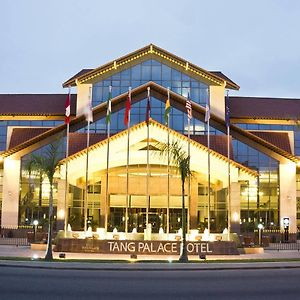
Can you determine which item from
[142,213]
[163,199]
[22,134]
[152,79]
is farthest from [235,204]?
[22,134]

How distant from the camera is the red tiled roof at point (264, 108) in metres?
58.8

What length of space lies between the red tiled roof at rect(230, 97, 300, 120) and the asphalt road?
123 feet

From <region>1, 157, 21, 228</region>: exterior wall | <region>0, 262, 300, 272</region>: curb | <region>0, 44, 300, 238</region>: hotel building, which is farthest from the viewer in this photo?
<region>1, 157, 21, 228</region>: exterior wall

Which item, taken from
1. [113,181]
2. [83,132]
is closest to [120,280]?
[113,181]

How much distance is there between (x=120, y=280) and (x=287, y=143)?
134 ft

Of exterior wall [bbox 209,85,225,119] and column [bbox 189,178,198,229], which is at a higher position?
exterior wall [bbox 209,85,225,119]

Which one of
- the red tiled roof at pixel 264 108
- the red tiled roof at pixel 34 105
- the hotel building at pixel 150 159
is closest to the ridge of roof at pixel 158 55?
the hotel building at pixel 150 159

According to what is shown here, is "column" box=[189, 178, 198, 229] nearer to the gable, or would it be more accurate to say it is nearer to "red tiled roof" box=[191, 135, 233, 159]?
"red tiled roof" box=[191, 135, 233, 159]

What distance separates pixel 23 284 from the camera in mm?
16719

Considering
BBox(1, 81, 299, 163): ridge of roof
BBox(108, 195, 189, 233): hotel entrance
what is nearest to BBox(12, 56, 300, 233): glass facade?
BBox(108, 195, 189, 233): hotel entrance

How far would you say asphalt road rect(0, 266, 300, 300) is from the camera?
14.7 metres

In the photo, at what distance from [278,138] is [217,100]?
766 centimetres

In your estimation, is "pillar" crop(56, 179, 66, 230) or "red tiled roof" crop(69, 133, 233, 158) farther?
"red tiled roof" crop(69, 133, 233, 158)

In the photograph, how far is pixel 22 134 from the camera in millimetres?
56156
